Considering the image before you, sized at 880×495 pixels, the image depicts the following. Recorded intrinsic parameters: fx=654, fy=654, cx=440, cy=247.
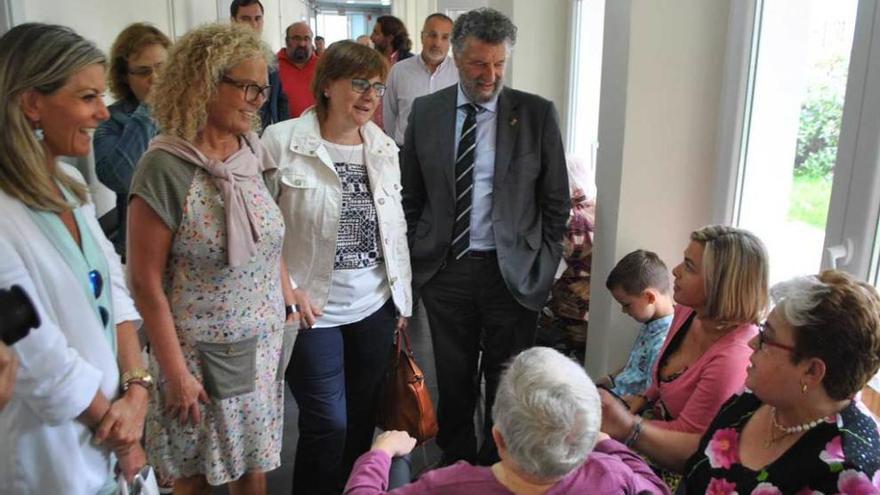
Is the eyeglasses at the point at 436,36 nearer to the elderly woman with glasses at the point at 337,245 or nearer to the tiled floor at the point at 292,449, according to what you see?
the tiled floor at the point at 292,449

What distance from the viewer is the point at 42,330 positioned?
1.07m

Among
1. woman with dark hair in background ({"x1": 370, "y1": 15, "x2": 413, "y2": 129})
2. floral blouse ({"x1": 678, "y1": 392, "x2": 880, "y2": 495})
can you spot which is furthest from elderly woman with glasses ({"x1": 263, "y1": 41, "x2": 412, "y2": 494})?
woman with dark hair in background ({"x1": 370, "y1": 15, "x2": 413, "y2": 129})

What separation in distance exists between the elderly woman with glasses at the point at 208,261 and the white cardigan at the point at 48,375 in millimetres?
335

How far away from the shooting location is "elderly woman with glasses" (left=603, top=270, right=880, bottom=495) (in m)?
1.17

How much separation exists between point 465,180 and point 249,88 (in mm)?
837

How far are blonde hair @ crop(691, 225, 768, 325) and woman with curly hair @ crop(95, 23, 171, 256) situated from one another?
1862mm

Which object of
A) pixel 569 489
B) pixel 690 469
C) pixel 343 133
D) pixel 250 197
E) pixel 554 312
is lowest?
pixel 554 312

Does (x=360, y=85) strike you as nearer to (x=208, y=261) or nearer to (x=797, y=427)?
(x=208, y=261)

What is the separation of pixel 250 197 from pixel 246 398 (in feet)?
1.71

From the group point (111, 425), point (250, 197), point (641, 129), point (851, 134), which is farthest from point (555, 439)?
point (641, 129)

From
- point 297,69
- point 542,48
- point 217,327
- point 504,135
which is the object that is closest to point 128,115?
point 217,327

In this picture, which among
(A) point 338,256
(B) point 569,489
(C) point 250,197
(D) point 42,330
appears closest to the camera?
(D) point 42,330

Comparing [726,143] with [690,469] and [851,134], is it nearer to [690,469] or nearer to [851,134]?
[851,134]

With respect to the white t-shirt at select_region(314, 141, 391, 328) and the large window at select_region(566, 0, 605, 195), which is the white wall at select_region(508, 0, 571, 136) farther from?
the white t-shirt at select_region(314, 141, 391, 328)
